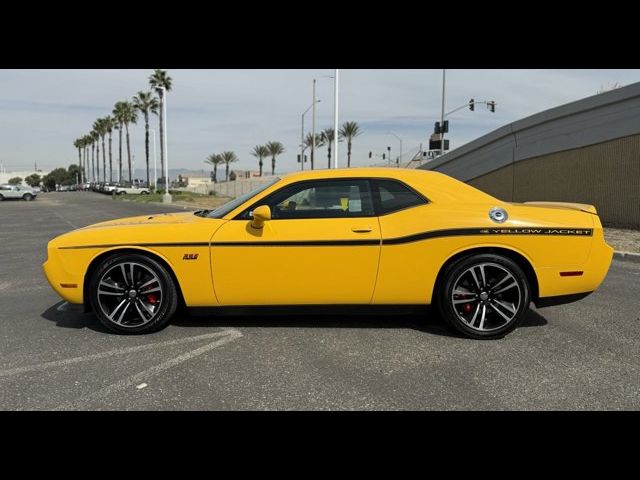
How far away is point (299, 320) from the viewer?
4.11 m

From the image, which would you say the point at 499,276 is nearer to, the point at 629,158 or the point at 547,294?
the point at 547,294

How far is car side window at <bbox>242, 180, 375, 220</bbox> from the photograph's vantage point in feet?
12.2

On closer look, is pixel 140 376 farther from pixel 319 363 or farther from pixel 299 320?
pixel 299 320

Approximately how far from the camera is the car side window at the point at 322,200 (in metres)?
3.71

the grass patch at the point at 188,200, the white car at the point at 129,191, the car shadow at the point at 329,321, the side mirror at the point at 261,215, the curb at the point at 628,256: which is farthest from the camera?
the white car at the point at 129,191

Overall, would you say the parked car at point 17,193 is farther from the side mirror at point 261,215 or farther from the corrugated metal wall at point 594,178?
the side mirror at point 261,215

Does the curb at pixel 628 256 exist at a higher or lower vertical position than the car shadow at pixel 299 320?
higher

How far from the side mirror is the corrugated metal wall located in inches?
466

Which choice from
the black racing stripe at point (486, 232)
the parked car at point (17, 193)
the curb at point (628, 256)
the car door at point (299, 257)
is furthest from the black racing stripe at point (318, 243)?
the parked car at point (17, 193)

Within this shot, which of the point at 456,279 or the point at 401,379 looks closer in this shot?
the point at 401,379

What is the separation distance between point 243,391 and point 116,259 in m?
1.81

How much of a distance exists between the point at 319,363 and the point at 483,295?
158 cm
